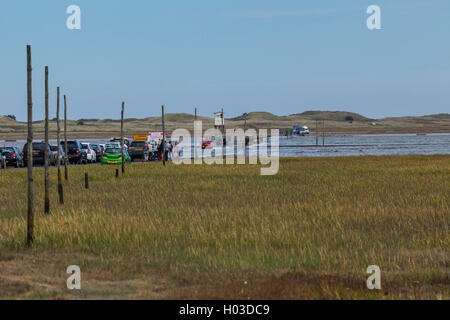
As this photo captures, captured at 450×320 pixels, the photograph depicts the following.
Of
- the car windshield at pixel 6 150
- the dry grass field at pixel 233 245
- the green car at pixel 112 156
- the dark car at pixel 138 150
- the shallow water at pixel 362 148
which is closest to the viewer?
the dry grass field at pixel 233 245

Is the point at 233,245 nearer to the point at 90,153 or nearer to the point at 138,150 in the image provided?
the point at 90,153

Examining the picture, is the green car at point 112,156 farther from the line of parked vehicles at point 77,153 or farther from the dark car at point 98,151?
the dark car at point 98,151

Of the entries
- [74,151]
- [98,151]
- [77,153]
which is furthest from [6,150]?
[98,151]

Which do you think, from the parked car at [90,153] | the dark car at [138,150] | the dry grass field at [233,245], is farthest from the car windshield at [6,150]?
the dry grass field at [233,245]

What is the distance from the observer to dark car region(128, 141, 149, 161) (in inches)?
2353

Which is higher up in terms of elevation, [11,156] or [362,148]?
[11,156]

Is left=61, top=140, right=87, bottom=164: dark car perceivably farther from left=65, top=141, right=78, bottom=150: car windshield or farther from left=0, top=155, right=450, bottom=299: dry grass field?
left=0, top=155, right=450, bottom=299: dry grass field

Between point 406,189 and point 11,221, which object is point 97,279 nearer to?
point 11,221

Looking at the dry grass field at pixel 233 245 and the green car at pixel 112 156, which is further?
the green car at pixel 112 156

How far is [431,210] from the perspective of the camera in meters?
19.5

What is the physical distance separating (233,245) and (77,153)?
41.3m

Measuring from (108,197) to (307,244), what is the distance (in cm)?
1254

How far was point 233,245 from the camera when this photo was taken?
1398 cm

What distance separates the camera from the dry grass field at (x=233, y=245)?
32.8 ft
